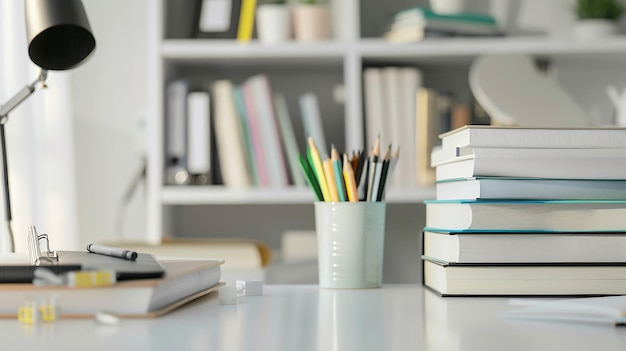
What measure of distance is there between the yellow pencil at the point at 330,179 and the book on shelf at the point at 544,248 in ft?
0.59

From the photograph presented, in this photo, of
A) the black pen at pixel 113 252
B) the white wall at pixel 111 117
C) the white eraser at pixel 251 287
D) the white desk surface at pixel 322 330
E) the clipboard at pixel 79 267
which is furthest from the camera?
the white wall at pixel 111 117

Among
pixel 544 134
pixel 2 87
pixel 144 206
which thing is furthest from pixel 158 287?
pixel 144 206

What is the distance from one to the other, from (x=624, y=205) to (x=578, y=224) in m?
0.05

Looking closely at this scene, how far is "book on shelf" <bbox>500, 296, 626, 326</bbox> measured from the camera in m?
0.78

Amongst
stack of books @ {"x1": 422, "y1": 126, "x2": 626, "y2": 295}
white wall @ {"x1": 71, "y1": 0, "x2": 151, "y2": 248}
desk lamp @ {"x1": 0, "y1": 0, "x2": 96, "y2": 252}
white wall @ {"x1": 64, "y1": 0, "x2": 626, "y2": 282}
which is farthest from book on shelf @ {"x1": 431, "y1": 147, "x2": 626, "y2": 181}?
white wall @ {"x1": 71, "y1": 0, "x2": 151, "y2": 248}

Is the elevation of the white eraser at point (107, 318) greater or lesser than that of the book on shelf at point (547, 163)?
lesser

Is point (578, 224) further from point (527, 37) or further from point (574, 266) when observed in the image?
point (527, 37)

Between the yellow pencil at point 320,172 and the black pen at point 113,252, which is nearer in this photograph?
the black pen at point 113,252

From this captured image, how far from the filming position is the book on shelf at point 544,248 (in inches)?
38.3

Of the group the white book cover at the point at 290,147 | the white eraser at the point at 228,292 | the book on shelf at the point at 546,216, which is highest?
the white book cover at the point at 290,147

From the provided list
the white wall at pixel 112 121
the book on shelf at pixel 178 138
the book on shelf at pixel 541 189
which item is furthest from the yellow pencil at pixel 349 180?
the white wall at pixel 112 121

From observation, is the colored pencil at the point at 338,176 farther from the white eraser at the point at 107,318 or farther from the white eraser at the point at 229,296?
the white eraser at the point at 107,318

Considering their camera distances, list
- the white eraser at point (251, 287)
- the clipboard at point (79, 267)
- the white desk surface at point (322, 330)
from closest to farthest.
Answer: the white desk surface at point (322, 330) → the clipboard at point (79, 267) → the white eraser at point (251, 287)

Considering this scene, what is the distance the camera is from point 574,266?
0.98 meters
